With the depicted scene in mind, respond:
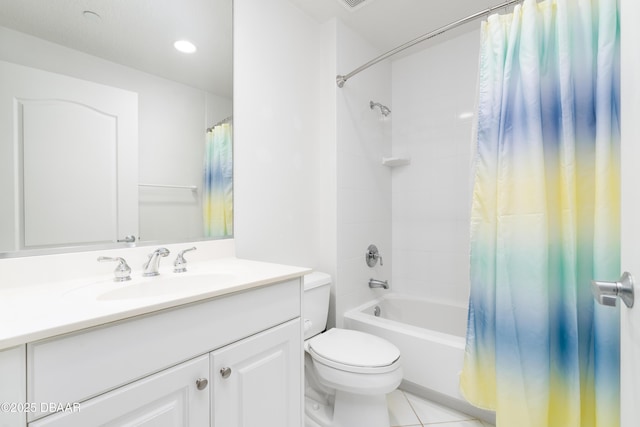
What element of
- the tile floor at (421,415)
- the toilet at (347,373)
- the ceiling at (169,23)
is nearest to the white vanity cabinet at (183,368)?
the toilet at (347,373)

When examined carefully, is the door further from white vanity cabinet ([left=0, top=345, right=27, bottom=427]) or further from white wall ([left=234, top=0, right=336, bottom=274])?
white wall ([left=234, top=0, right=336, bottom=274])

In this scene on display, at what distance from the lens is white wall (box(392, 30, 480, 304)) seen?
2.13 meters

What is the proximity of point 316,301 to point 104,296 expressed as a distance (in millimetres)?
1035

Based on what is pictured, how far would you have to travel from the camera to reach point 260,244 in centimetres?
155

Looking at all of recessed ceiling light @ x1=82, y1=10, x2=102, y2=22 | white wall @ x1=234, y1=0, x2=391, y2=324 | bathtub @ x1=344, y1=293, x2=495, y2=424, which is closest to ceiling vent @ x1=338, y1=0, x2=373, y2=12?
white wall @ x1=234, y1=0, x2=391, y2=324

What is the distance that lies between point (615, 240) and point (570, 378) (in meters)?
0.53

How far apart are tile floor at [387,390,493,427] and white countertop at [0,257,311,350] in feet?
3.63

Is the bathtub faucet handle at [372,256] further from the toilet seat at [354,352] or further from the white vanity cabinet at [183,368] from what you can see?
the white vanity cabinet at [183,368]

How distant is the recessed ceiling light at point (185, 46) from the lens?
1.29m

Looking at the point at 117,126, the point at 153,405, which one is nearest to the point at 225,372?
the point at 153,405

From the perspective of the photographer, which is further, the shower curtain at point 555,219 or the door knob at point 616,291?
the shower curtain at point 555,219

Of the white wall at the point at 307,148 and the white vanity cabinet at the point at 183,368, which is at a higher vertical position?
the white wall at the point at 307,148

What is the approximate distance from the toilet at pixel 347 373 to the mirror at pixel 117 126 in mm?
733

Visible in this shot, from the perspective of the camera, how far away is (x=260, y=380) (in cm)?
92
